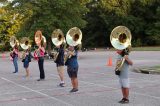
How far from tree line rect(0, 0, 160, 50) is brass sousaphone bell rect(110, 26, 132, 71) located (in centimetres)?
2559

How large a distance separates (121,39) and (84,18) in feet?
180

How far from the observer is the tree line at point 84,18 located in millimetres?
37375

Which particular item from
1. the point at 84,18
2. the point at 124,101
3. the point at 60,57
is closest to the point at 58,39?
the point at 60,57

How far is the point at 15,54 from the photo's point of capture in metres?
20.9

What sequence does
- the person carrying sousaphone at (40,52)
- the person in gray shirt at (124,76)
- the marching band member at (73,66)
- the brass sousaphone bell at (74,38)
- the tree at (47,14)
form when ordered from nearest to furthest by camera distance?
the person in gray shirt at (124,76), the marching band member at (73,66), the brass sousaphone bell at (74,38), the person carrying sousaphone at (40,52), the tree at (47,14)

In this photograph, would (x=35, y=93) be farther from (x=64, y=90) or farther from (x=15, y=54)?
(x=15, y=54)

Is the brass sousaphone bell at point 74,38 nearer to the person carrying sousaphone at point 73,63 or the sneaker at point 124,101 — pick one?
the person carrying sousaphone at point 73,63

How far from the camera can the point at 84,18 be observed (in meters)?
65.9

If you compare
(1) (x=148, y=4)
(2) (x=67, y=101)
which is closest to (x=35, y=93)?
(2) (x=67, y=101)

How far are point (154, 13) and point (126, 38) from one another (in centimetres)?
5535

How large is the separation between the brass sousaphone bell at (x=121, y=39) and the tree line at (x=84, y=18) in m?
25.6

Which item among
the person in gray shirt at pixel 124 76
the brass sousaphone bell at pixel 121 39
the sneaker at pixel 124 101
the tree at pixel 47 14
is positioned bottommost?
the sneaker at pixel 124 101

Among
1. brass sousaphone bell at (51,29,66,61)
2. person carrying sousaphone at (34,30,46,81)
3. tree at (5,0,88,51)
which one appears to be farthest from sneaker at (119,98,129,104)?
tree at (5,0,88,51)

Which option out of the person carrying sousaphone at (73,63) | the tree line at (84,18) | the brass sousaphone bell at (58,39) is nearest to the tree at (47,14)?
the tree line at (84,18)
